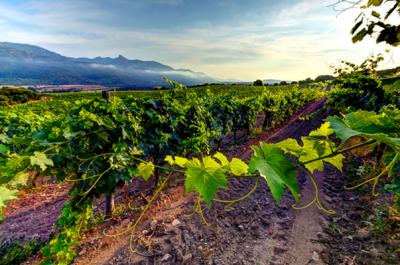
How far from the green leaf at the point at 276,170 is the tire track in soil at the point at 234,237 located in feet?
10.9

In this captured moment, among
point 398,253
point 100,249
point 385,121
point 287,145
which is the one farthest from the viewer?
point 100,249

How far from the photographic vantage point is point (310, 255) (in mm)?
3723

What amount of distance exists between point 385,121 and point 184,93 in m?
5.48

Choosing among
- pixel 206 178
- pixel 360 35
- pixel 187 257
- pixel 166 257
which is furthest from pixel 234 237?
pixel 206 178

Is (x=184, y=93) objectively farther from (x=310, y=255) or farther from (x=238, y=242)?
(x=310, y=255)

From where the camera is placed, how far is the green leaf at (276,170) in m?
0.71

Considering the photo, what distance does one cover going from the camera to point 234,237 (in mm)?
4238

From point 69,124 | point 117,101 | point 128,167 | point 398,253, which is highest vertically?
point 117,101

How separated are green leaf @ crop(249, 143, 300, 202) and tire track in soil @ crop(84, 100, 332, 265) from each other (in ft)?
10.9

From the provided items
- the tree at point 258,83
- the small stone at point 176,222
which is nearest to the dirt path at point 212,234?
the small stone at point 176,222

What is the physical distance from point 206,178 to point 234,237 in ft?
12.2

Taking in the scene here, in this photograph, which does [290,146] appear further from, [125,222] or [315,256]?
[125,222]

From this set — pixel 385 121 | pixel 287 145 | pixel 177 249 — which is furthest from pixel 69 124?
pixel 385 121

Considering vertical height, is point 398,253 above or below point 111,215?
above
